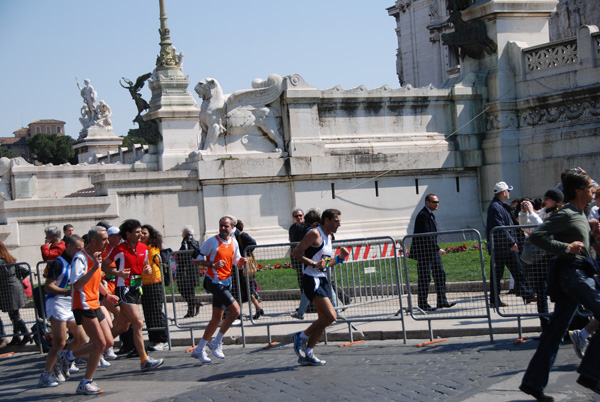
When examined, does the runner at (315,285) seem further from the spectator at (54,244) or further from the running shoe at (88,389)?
the spectator at (54,244)

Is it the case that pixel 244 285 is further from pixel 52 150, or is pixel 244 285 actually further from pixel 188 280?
pixel 52 150

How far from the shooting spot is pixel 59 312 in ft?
35.4

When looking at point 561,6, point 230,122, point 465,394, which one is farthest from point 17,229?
point 561,6

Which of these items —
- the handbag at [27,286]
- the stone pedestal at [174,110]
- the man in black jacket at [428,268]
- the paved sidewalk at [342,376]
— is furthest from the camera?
the stone pedestal at [174,110]

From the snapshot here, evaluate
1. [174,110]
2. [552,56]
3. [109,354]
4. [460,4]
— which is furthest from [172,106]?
[109,354]

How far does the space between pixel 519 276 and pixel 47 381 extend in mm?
5760

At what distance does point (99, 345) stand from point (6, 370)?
3147mm

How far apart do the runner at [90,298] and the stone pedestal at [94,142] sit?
4280cm

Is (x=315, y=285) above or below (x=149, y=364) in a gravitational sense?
above

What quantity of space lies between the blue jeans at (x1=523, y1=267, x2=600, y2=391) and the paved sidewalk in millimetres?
413

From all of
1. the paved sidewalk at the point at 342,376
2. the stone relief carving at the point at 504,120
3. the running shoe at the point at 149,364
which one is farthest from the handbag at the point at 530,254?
the stone relief carving at the point at 504,120

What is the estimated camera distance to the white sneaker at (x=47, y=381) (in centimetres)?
1082

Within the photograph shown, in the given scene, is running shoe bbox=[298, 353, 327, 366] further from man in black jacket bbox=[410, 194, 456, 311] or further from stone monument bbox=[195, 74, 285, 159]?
stone monument bbox=[195, 74, 285, 159]

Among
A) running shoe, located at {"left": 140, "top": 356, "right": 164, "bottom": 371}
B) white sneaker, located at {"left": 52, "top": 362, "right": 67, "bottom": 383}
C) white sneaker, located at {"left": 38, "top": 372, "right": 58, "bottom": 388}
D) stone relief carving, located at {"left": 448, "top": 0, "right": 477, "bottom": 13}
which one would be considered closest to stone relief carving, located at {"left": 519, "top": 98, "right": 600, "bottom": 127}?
stone relief carving, located at {"left": 448, "top": 0, "right": 477, "bottom": 13}
